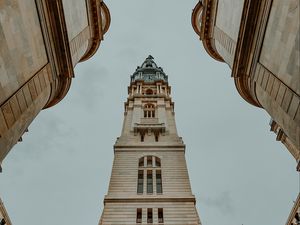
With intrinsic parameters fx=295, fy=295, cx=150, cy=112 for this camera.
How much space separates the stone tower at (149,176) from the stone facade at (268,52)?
62.9 feet

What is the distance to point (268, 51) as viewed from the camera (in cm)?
1283

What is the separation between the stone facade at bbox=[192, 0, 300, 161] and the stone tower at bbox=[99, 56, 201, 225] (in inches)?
755

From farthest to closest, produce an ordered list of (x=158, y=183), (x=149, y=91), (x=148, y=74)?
(x=148, y=74) → (x=149, y=91) → (x=158, y=183)

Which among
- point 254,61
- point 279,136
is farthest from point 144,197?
point 254,61

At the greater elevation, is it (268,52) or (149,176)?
(149,176)

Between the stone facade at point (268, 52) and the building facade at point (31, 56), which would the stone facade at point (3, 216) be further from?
the stone facade at point (268, 52)

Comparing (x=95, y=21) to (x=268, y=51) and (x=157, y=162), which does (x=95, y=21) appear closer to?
(x=268, y=51)

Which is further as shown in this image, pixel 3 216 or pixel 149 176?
pixel 149 176

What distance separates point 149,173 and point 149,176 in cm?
46

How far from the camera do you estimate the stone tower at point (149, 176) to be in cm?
3250

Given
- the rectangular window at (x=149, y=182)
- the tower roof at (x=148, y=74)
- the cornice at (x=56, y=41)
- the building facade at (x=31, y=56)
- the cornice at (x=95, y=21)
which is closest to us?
the building facade at (x=31, y=56)

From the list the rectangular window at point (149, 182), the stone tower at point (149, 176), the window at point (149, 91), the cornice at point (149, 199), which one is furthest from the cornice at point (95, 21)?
the window at point (149, 91)

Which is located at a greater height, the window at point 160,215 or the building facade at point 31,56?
the window at point 160,215

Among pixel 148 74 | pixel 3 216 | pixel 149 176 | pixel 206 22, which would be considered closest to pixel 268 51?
pixel 206 22
